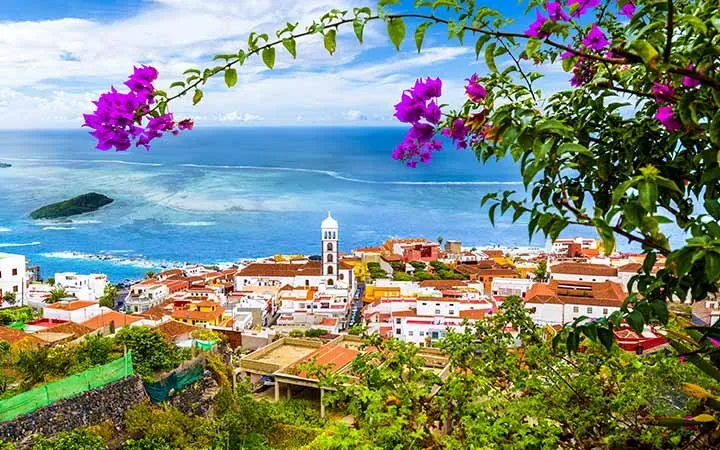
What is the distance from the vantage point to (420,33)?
924mm

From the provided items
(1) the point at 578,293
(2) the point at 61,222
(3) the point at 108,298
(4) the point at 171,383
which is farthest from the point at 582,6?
(2) the point at 61,222

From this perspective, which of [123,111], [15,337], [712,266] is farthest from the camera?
[15,337]

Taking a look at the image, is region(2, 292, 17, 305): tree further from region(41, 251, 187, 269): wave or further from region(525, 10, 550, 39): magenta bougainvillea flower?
region(525, 10, 550, 39): magenta bougainvillea flower

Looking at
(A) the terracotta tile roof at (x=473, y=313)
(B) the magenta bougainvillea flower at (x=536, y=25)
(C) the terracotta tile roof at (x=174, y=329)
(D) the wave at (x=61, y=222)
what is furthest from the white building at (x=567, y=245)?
(D) the wave at (x=61, y=222)

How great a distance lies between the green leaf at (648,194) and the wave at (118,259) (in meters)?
28.2

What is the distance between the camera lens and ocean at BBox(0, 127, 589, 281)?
32.1 m

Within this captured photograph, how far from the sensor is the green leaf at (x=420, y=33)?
0.92 m

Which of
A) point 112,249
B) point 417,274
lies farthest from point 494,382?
point 112,249

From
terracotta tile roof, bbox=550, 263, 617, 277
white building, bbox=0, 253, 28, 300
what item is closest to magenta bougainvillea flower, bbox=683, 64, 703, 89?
white building, bbox=0, 253, 28, 300

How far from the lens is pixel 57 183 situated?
185 ft

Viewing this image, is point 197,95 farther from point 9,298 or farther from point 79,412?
point 9,298

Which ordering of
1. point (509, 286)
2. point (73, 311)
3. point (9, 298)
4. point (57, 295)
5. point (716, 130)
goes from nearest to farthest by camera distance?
point (716, 130)
point (73, 311)
point (9, 298)
point (57, 295)
point (509, 286)

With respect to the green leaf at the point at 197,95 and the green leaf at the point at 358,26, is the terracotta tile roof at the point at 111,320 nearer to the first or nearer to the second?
the green leaf at the point at 197,95

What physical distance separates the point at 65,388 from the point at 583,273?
1768 centimetres
